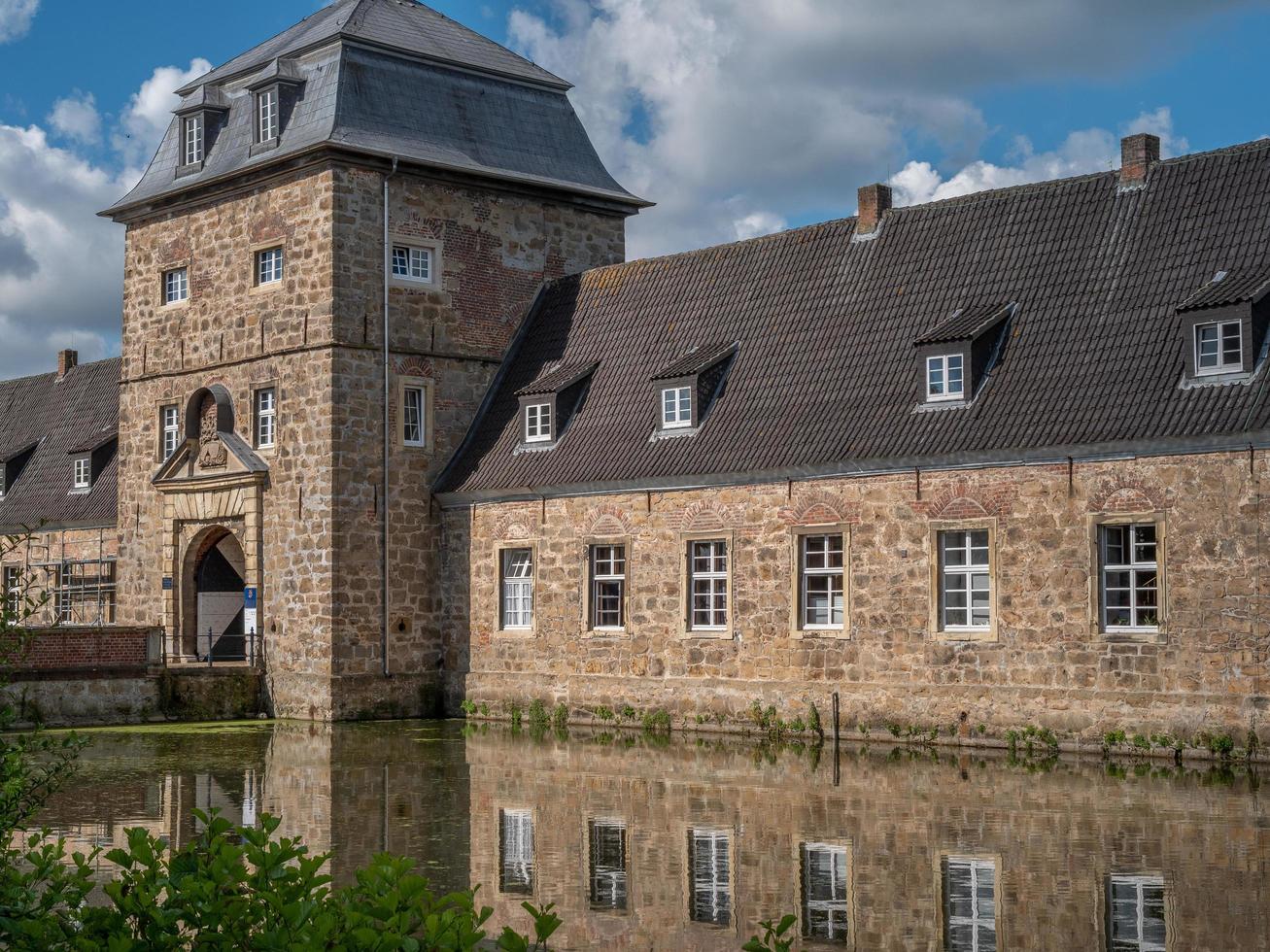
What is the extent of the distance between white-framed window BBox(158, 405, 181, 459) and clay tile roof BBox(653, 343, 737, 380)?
957 centimetres

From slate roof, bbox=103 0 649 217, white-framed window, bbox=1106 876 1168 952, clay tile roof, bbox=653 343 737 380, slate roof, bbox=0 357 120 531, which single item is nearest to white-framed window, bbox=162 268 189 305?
slate roof, bbox=103 0 649 217

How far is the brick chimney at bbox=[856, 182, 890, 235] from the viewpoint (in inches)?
970

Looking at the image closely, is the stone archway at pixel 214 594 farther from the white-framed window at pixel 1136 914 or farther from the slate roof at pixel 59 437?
the white-framed window at pixel 1136 914

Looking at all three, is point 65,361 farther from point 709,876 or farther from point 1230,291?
point 709,876

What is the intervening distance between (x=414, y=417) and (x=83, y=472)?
37.5 feet

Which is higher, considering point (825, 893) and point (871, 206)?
point (871, 206)

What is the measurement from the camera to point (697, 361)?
80.8ft

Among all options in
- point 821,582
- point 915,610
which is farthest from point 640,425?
point 915,610

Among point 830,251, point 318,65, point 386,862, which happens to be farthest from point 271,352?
point 386,862

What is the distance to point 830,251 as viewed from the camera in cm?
2491

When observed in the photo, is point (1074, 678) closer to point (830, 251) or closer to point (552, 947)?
point (830, 251)

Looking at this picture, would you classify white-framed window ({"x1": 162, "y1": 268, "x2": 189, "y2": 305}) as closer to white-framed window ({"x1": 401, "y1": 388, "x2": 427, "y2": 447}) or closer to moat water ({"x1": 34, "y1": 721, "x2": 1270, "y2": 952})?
white-framed window ({"x1": 401, "y1": 388, "x2": 427, "y2": 447})

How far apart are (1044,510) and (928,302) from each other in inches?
158

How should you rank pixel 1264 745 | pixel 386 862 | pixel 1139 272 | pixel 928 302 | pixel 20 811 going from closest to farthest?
pixel 386 862 → pixel 20 811 → pixel 1264 745 → pixel 1139 272 → pixel 928 302
